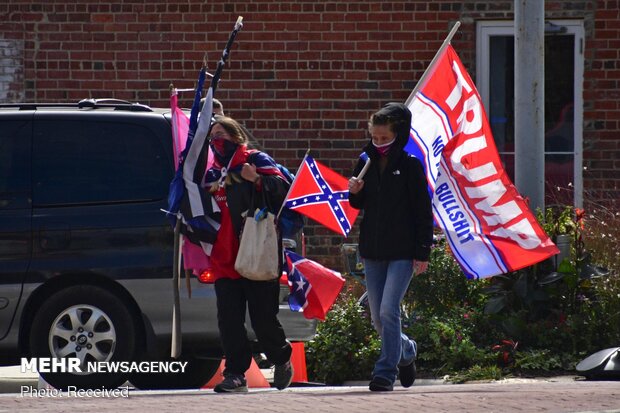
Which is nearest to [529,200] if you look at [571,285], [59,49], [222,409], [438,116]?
[571,285]

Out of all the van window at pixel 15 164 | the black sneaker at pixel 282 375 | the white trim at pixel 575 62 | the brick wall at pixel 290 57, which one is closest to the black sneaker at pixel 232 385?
the black sneaker at pixel 282 375

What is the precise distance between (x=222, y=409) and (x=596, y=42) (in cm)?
794

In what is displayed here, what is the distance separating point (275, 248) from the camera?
7664 millimetres

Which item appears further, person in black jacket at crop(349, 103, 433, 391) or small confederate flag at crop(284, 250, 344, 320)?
small confederate flag at crop(284, 250, 344, 320)

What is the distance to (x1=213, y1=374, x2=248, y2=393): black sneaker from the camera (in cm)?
773

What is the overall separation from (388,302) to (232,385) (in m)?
1.07

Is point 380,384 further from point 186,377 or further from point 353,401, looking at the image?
point 186,377

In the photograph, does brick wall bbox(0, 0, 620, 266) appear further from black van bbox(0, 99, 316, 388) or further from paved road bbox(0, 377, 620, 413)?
paved road bbox(0, 377, 620, 413)

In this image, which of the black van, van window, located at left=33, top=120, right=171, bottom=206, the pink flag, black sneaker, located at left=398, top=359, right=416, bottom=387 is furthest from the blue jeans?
van window, located at left=33, top=120, right=171, bottom=206

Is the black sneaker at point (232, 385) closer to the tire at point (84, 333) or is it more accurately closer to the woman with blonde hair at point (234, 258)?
the woman with blonde hair at point (234, 258)

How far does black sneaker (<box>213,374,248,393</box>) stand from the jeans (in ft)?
0.10

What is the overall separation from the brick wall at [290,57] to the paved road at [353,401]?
5.73 metres

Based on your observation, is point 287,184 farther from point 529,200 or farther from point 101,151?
point 529,200

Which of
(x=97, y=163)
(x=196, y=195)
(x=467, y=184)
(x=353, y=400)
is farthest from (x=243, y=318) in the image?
(x=467, y=184)
